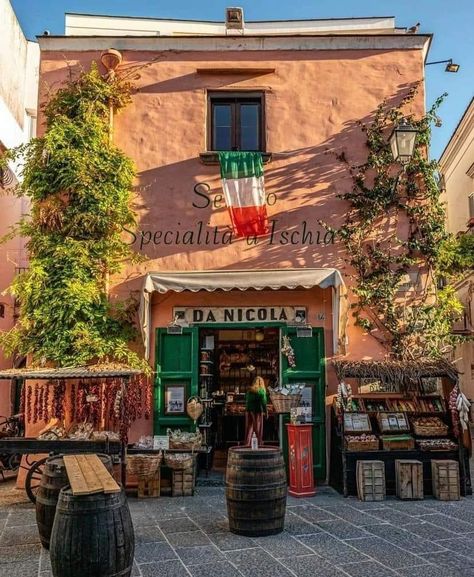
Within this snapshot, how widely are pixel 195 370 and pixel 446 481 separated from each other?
408cm

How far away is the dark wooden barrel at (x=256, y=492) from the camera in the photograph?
625 cm

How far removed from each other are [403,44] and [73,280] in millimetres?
7012

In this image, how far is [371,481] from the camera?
8039 millimetres

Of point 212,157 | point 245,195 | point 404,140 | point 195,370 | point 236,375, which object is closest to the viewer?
point 404,140

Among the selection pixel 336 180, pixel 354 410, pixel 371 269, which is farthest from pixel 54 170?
pixel 354 410

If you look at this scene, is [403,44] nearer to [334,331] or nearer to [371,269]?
[371,269]

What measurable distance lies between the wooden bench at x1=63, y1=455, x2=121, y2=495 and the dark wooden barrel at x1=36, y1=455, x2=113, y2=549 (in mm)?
157

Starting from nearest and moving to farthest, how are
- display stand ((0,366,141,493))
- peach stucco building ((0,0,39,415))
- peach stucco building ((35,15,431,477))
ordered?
display stand ((0,366,141,493))
peach stucco building ((35,15,431,477))
peach stucco building ((0,0,39,415))

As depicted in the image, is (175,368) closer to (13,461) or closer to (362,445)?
(362,445)

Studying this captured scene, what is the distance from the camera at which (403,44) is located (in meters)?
10.3

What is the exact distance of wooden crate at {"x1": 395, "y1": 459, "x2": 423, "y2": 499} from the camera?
7.99 meters

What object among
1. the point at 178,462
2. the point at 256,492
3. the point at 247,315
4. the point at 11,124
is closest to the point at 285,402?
the point at 247,315

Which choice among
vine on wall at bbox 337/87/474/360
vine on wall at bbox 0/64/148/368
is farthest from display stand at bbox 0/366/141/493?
vine on wall at bbox 337/87/474/360

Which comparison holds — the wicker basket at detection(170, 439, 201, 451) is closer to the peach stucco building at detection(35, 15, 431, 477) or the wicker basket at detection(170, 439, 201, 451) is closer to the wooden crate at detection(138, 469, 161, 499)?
the wooden crate at detection(138, 469, 161, 499)
